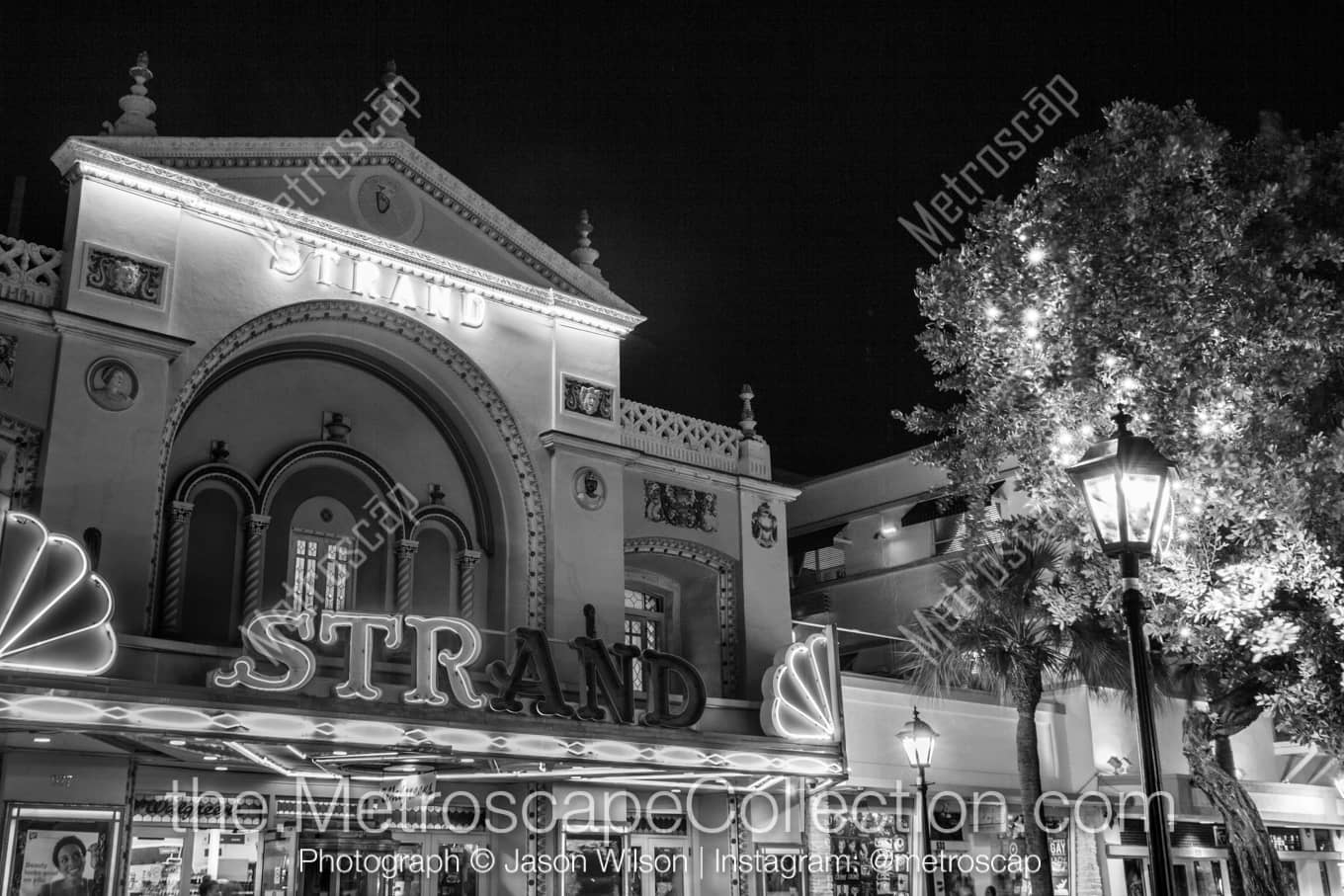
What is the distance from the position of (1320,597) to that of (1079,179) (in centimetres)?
563

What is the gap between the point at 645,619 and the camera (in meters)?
23.2

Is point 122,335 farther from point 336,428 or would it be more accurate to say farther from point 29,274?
point 336,428

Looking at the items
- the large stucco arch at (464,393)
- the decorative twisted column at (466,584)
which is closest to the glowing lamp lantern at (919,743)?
the large stucco arch at (464,393)

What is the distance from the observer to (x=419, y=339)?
19875 mm

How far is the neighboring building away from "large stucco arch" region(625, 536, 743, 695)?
147 centimetres

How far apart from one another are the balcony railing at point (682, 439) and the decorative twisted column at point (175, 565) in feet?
23.6

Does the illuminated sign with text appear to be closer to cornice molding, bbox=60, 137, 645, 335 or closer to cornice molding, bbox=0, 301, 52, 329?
cornice molding, bbox=60, 137, 645, 335

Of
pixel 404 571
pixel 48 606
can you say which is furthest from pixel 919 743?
pixel 48 606

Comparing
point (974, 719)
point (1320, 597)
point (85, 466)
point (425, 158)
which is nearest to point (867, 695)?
point (974, 719)

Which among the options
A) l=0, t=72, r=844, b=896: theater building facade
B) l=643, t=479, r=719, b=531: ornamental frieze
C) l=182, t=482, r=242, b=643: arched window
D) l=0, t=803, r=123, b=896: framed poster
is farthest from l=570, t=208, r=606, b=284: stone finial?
l=0, t=803, r=123, b=896: framed poster

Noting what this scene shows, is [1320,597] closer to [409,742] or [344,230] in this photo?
[409,742]

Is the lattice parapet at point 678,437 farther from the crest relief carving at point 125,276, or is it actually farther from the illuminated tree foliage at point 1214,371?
the crest relief carving at point 125,276

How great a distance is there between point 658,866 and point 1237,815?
8896 millimetres

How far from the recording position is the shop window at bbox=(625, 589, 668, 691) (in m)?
23.0
